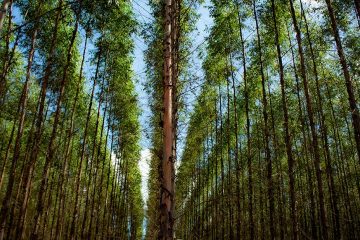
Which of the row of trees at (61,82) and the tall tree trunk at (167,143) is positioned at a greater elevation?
the row of trees at (61,82)

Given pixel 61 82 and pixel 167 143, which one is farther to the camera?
pixel 61 82

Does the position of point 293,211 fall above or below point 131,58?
below

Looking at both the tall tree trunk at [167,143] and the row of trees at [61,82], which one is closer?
the tall tree trunk at [167,143]

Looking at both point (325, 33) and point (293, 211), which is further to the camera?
point (325, 33)

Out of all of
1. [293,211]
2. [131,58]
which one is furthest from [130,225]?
[293,211]

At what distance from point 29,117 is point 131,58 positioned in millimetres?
7114

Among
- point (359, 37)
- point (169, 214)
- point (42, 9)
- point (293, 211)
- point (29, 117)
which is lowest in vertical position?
point (169, 214)

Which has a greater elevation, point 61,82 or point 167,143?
point 61,82

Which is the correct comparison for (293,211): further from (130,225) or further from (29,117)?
(130,225)

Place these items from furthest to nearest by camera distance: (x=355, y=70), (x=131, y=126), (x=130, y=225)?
(x=130, y=225) < (x=131, y=126) < (x=355, y=70)

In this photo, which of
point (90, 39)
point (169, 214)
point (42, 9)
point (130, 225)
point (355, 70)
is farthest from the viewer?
point (130, 225)

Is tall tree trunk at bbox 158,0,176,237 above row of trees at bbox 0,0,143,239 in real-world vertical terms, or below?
below

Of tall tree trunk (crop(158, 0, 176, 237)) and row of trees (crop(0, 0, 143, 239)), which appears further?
row of trees (crop(0, 0, 143, 239))

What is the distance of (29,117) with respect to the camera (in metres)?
17.4
